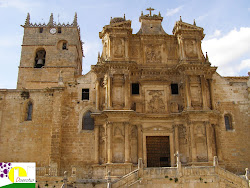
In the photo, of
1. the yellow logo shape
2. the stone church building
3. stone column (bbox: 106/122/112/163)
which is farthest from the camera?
the stone church building

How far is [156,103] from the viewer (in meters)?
24.3

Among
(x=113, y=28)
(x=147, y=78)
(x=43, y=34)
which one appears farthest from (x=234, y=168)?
(x=43, y=34)

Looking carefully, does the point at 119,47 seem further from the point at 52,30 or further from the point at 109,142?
the point at 52,30

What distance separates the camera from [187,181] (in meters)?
18.6

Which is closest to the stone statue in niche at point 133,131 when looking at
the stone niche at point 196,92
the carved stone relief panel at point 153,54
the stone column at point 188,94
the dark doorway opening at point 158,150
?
the dark doorway opening at point 158,150

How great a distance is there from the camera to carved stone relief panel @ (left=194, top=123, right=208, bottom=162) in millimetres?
22328

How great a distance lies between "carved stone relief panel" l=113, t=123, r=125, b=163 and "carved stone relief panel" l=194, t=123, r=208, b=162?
5540mm

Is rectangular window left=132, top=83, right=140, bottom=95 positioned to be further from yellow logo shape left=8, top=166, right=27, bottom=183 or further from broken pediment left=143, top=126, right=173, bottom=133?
yellow logo shape left=8, top=166, right=27, bottom=183

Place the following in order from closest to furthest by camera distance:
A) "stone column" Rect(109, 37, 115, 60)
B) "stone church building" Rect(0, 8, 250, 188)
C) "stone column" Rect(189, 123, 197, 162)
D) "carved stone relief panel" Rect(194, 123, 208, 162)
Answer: "stone column" Rect(189, 123, 197, 162) → "carved stone relief panel" Rect(194, 123, 208, 162) → "stone church building" Rect(0, 8, 250, 188) → "stone column" Rect(109, 37, 115, 60)

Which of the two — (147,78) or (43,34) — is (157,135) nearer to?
(147,78)

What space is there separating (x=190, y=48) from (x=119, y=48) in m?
5.96

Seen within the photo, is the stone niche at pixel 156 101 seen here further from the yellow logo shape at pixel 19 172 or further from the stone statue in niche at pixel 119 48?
the yellow logo shape at pixel 19 172

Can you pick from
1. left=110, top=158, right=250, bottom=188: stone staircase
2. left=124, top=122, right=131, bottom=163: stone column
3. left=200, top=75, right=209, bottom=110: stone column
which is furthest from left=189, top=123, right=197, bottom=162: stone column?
left=124, top=122, right=131, bottom=163: stone column

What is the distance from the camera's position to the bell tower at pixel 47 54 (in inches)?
1484
